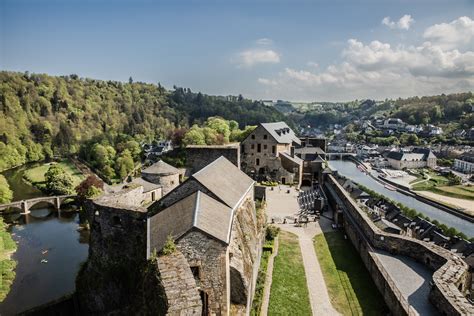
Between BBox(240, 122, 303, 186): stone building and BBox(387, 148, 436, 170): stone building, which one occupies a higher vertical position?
BBox(240, 122, 303, 186): stone building

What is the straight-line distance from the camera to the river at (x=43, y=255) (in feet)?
85.1

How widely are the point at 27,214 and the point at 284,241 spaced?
38.9 m

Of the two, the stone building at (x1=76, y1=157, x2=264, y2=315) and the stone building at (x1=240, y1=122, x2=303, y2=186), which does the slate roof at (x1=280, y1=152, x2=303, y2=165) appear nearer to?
the stone building at (x1=240, y1=122, x2=303, y2=186)

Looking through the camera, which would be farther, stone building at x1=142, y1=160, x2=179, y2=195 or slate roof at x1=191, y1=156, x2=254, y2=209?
stone building at x1=142, y1=160, x2=179, y2=195

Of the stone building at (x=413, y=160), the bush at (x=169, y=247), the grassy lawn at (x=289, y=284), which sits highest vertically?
the bush at (x=169, y=247)

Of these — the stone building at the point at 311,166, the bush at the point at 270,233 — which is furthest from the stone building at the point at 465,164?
the bush at the point at 270,233

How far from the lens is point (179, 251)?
42.2 ft

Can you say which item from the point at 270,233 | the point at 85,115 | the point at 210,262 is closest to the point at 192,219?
the point at 210,262

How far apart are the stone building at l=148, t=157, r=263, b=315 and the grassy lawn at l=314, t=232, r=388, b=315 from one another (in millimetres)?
5030

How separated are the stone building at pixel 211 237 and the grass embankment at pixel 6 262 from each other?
18.4 m

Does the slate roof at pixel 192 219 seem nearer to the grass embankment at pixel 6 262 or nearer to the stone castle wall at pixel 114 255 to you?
the stone castle wall at pixel 114 255

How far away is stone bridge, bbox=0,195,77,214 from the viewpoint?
46.6 metres

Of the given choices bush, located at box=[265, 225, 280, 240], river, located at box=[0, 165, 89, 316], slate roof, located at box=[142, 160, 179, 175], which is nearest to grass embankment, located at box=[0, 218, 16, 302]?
river, located at box=[0, 165, 89, 316]

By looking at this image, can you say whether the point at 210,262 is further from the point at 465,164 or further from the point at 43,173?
the point at 465,164
